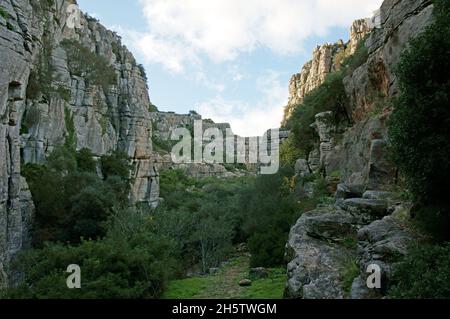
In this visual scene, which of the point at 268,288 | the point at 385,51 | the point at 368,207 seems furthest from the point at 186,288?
the point at 385,51

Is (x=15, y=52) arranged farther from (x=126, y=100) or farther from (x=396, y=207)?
(x=126, y=100)

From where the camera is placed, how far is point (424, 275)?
5.00 meters

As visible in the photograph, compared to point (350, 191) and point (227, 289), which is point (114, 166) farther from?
point (350, 191)

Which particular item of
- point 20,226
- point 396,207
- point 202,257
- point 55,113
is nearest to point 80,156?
point 55,113

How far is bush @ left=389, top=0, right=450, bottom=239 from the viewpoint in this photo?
20.3ft

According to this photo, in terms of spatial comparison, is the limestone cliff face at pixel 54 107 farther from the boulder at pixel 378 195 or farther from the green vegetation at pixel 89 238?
the boulder at pixel 378 195

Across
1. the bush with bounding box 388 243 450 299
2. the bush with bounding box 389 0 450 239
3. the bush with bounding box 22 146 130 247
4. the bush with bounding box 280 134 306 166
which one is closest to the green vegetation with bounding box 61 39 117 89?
the bush with bounding box 22 146 130 247

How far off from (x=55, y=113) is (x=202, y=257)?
1753 cm

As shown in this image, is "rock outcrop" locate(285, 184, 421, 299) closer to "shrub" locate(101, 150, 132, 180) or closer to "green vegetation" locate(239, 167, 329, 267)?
"green vegetation" locate(239, 167, 329, 267)

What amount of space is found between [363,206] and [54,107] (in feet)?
90.1

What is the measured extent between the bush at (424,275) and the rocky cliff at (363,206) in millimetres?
669

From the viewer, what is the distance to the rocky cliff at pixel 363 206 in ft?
23.4

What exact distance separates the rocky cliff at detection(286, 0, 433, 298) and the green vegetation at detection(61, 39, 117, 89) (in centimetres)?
2748
